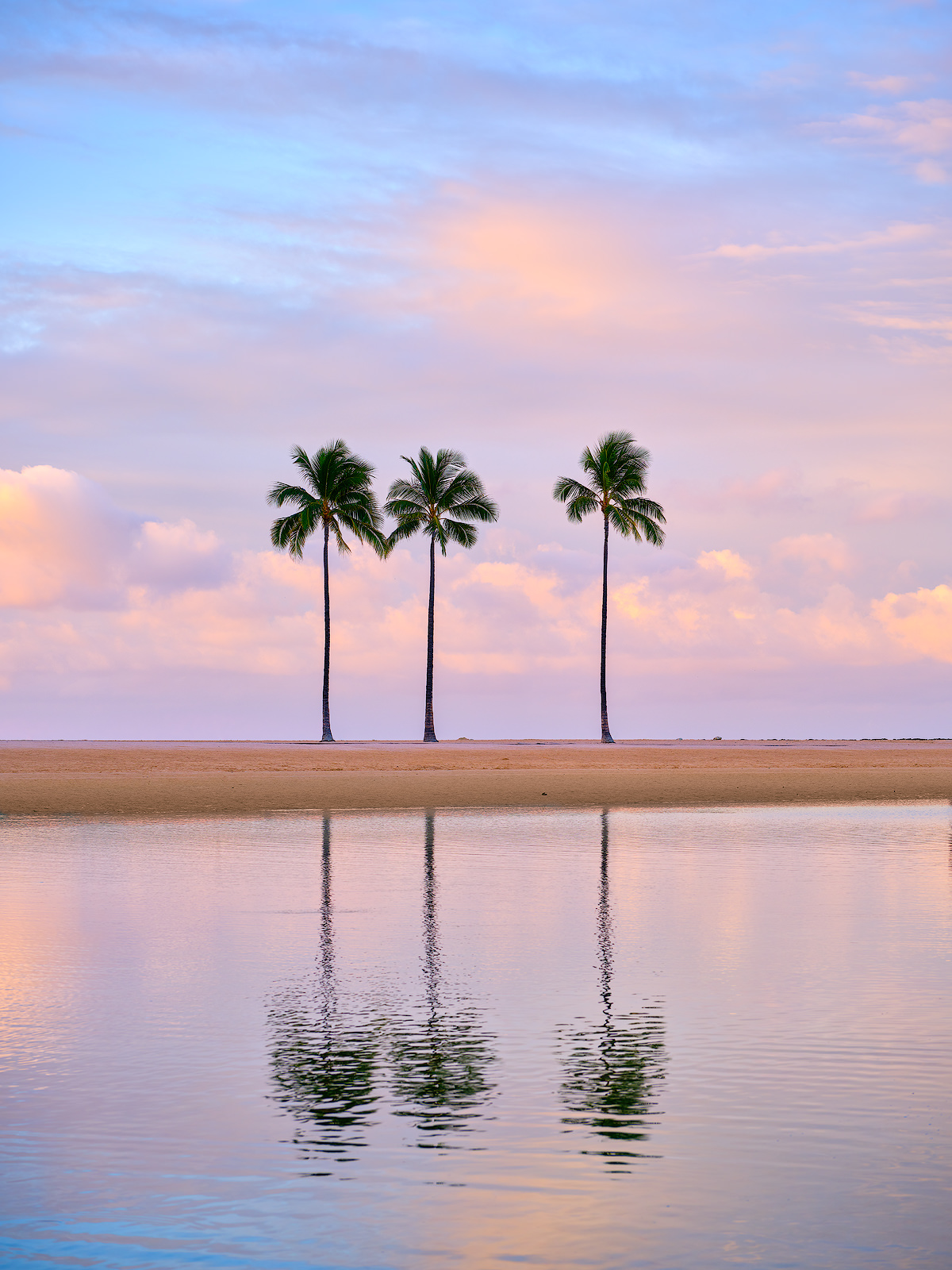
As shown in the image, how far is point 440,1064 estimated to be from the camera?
29.0 ft

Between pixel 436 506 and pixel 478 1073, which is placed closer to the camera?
pixel 478 1073

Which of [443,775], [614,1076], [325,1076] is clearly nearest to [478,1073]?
[614,1076]

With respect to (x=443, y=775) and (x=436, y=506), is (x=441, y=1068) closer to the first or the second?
(x=443, y=775)

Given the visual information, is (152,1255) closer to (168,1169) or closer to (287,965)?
(168,1169)

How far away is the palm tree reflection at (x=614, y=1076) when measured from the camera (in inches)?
288

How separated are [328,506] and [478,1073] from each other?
62.8 m

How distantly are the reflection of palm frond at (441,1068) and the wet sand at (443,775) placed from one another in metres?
22.9

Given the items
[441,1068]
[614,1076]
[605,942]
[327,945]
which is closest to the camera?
[614,1076]

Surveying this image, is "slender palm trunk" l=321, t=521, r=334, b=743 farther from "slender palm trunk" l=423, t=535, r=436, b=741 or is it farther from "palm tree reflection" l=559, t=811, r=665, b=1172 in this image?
"palm tree reflection" l=559, t=811, r=665, b=1172

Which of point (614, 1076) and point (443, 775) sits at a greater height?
point (443, 775)

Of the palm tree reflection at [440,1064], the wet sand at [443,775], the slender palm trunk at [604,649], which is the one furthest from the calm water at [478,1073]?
the slender palm trunk at [604,649]

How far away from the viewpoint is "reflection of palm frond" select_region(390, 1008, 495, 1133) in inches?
304

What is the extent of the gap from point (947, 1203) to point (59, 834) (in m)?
Answer: 22.7

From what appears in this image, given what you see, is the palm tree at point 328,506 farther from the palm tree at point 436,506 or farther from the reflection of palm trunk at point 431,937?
the reflection of palm trunk at point 431,937
